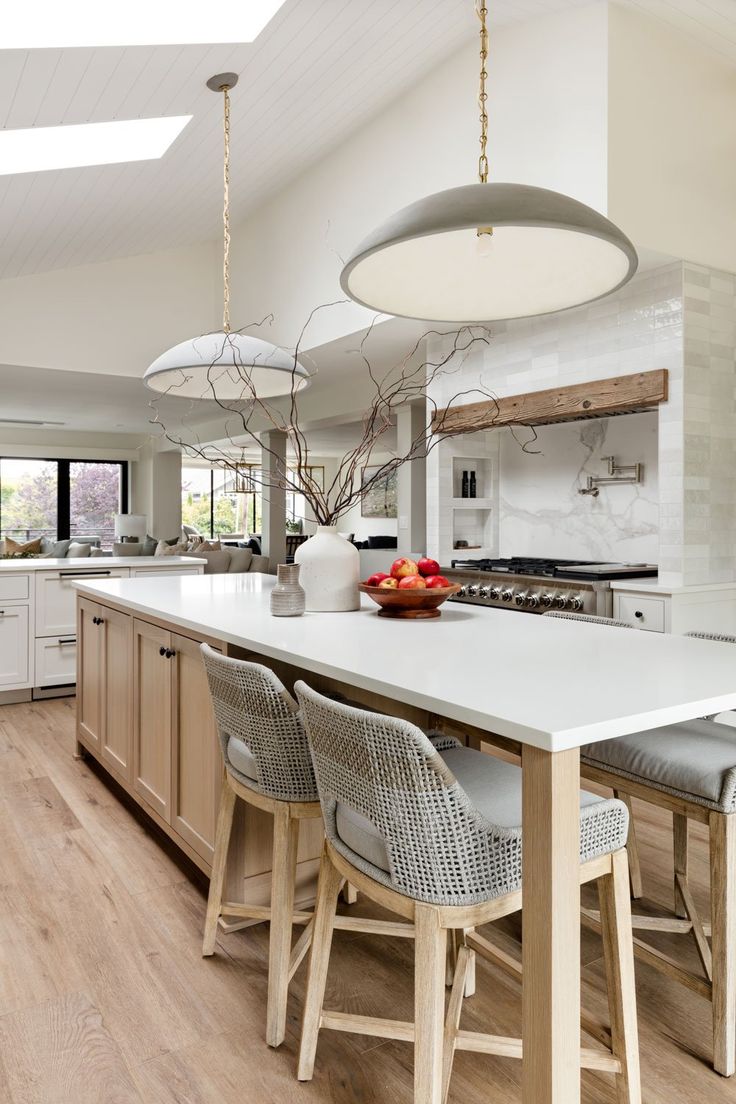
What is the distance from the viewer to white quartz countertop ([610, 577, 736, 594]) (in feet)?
11.7

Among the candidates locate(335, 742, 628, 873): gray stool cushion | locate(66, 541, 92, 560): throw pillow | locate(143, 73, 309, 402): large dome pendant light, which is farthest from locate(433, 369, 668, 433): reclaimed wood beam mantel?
locate(66, 541, 92, 560): throw pillow

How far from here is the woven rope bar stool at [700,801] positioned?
5.25 feet

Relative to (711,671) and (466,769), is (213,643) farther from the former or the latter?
(711,671)

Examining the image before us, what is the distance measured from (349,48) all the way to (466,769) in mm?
3580

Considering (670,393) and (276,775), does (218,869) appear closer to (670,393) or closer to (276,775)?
(276,775)

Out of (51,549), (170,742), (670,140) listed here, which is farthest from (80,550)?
(670,140)

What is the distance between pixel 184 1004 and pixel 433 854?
100cm

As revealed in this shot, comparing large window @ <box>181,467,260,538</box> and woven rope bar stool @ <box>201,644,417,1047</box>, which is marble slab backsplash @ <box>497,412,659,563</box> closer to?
woven rope bar stool @ <box>201,644,417,1047</box>

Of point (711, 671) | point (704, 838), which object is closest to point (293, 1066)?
point (711, 671)

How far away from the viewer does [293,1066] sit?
163 cm

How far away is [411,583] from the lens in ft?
7.88

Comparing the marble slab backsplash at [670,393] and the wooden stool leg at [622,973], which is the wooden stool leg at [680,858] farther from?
the marble slab backsplash at [670,393]

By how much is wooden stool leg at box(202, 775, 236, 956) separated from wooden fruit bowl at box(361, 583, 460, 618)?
29.1 inches

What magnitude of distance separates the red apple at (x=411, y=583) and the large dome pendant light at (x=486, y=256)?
0.81 m
